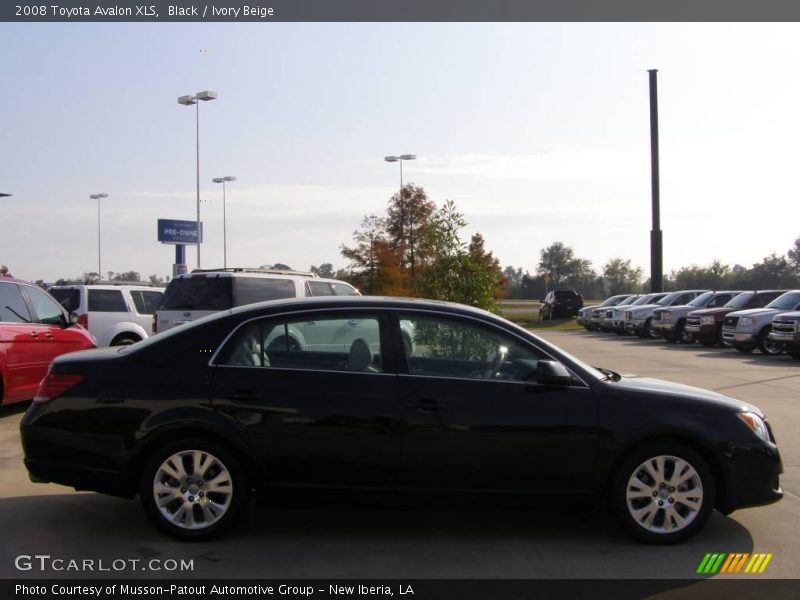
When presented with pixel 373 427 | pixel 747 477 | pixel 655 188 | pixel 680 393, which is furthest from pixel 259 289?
pixel 655 188

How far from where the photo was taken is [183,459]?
5.58 m

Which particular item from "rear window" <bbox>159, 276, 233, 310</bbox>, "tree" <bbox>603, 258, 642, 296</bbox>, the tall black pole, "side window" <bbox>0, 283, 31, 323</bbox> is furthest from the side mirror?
"tree" <bbox>603, 258, 642, 296</bbox>

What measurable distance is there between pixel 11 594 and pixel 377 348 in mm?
2691

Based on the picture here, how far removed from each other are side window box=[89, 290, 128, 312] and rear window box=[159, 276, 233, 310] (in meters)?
3.50

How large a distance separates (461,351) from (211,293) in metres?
7.35

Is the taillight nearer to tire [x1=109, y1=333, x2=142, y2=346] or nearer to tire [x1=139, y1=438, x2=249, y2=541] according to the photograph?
tire [x1=139, y1=438, x2=249, y2=541]

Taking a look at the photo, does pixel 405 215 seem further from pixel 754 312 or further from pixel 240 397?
pixel 240 397

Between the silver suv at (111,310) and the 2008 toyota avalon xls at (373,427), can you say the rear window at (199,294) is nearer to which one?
the silver suv at (111,310)

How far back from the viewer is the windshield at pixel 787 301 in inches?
886

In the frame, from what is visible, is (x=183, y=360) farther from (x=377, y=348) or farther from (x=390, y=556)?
(x=390, y=556)

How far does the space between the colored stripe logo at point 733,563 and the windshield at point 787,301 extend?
1880 cm

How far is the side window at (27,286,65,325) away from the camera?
11125 millimetres

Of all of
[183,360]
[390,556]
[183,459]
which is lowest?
[390,556]

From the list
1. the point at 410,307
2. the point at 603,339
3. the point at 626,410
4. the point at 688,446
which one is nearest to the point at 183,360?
the point at 410,307
